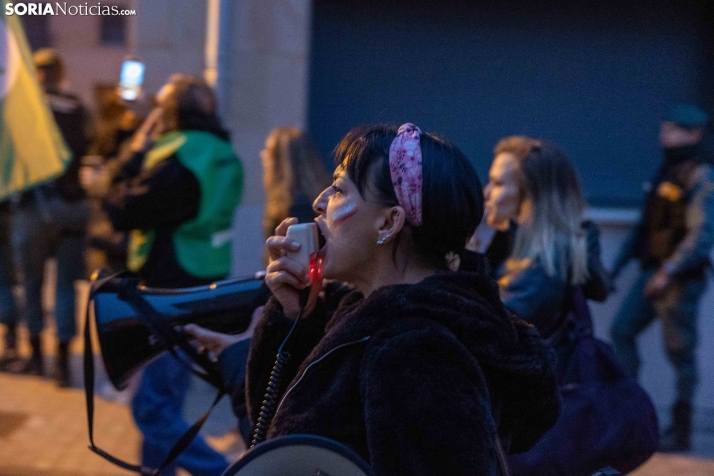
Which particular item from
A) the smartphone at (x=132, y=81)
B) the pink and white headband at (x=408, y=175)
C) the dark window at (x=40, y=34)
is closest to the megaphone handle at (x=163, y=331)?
the pink and white headband at (x=408, y=175)

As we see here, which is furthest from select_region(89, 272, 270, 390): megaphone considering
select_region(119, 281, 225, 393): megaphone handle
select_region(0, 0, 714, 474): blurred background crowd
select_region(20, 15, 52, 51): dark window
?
select_region(20, 15, 52, 51): dark window

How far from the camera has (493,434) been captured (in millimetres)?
1585

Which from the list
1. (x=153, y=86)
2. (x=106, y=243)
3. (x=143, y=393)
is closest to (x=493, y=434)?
(x=143, y=393)

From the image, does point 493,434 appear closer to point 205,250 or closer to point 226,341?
point 226,341

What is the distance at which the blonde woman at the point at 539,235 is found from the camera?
3.08 meters

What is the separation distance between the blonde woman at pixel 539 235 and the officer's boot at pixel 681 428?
2.24 m

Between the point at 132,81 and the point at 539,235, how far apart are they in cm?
342

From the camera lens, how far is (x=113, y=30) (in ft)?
23.9

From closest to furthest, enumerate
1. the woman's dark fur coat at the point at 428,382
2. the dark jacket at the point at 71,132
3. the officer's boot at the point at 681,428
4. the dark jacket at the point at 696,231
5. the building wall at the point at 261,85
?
the woman's dark fur coat at the point at 428,382, the dark jacket at the point at 696,231, the officer's boot at the point at 681,428, the dark jacket at the point at 71,132, the building wall at the point at 261,85

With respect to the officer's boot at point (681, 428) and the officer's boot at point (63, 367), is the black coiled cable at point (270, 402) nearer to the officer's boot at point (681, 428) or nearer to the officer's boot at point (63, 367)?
the officer's boot at point (681, 428)

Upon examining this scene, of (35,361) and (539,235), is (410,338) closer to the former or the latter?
(539,235)

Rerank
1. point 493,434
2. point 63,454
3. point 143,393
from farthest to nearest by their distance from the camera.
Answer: point 63,454 → point 143,393 → point 493,434

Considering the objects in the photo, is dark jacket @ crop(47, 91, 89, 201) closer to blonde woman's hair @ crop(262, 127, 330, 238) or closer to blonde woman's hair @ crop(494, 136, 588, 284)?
blonde woman's hair @ crop(262, 127, 330, 238)

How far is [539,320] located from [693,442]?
9.52ft
